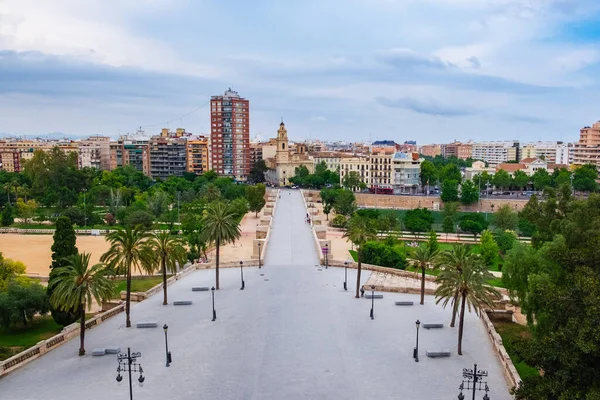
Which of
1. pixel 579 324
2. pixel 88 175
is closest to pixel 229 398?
pixel 579 324

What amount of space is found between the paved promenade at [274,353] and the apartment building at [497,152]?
167215 millimetres

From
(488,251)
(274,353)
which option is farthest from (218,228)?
(488,251)

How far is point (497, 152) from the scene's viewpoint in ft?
630

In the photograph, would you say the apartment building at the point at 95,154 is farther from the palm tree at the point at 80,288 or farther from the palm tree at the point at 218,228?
the palm tree at the point at 80,288

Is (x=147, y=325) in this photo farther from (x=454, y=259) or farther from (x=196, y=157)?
(x=196, y=157)

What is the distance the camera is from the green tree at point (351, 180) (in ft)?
342

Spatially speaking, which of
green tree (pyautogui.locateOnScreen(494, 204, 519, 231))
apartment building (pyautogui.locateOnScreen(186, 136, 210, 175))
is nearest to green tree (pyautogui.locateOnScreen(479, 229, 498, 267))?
green tree (pyautogui.locateOnScreen(494, 204, 519, 231))

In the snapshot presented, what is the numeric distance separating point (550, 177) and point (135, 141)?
98.0 m

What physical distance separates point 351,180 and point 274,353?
273 feet

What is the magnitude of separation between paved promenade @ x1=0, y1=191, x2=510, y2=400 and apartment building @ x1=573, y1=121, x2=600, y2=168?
102 meters

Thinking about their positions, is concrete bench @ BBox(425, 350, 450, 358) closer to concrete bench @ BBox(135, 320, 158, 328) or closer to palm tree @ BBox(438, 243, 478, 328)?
palm tree @ BBox(438, 243, 478, 328)

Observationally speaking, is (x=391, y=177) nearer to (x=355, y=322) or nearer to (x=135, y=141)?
(x=135, y=141)

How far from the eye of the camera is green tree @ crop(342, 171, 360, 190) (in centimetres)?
10438

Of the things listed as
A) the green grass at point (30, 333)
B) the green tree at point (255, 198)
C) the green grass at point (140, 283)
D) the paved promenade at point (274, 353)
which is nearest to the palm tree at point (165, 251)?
the paved promenade at point (274, 353)
